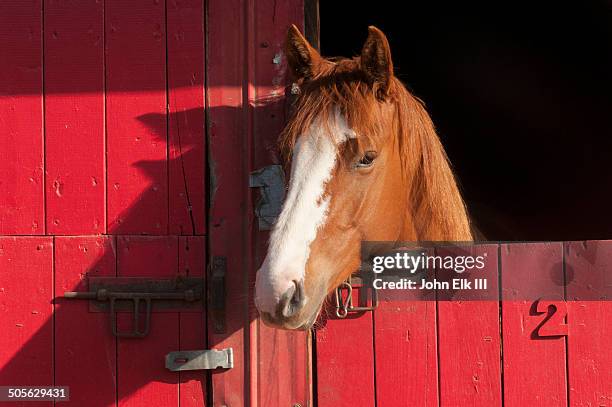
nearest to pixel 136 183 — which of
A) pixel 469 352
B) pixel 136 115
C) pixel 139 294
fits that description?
pixel 136 115

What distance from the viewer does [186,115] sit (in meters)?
1.90

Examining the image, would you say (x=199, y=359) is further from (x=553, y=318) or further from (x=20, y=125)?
(x=553, y=318)

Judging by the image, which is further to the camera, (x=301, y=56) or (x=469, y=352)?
(x=469, y=352)

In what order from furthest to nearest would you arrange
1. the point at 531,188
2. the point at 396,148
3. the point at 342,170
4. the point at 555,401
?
the point at 531,188
the point at 555,401
the point at 396,148
the point at 342,170

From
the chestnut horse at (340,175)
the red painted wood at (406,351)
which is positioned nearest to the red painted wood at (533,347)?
the red painted wood at (406,351)

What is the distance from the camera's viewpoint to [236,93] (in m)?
1.90

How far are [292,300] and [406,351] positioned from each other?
24.9 inches

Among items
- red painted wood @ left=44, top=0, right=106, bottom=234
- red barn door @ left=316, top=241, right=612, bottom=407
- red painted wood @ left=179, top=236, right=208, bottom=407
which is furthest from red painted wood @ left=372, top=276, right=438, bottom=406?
red painted wood @ left=44, top=0, right=106, bottom=234

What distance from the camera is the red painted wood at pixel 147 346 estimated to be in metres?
1.87

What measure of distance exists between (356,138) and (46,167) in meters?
1.02

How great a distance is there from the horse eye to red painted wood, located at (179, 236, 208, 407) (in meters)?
0.61

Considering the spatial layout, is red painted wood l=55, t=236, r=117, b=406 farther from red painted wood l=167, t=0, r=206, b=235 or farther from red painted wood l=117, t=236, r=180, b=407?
red painted wood l=167, t=0, r=206, b=235

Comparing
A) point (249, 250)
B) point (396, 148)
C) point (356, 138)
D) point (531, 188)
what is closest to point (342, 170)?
point (356, 138)

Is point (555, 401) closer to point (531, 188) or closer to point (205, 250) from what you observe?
point (205, 250)
